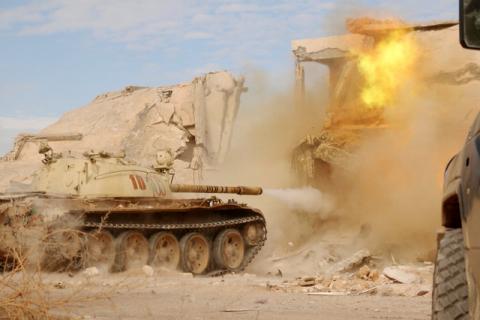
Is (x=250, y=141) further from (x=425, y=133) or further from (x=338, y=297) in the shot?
(x=338, y=297)

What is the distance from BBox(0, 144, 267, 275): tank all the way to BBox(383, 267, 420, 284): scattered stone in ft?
13.3

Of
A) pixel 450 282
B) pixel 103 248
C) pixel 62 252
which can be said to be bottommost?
pixel 103 248

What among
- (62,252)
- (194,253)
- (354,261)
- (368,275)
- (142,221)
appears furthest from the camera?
(194,253)

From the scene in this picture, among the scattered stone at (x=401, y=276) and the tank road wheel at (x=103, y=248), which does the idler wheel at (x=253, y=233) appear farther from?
the scattered stone at (x=401, y=276)

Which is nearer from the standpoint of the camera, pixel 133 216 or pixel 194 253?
pixel 133 216

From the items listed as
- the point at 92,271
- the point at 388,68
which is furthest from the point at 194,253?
the point at 388,68

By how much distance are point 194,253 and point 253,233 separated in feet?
5.62

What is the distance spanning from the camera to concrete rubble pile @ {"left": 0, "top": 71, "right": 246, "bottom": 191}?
27.5 metres

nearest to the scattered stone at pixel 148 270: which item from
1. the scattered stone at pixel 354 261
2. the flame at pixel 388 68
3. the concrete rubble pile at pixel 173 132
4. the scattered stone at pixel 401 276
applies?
the scattered stone at pixel 354 261

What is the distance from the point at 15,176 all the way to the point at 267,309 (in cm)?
1952

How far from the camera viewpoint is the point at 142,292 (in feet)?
36.7

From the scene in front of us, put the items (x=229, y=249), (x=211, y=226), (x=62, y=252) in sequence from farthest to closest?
(x=229, y=249) → (x=211, y=226) → (x=62, y=252)

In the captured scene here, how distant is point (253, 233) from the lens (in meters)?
17.0

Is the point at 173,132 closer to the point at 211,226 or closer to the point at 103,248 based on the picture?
the point at 211,226
